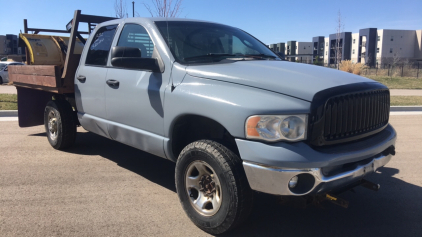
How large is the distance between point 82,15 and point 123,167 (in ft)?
8.62

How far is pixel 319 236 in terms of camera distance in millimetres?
3287

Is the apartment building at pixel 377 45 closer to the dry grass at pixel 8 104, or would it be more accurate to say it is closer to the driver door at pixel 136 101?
the dry grass at pixel 8 104

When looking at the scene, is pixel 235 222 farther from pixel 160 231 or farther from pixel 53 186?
pixel 53 186

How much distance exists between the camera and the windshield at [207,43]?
392cm

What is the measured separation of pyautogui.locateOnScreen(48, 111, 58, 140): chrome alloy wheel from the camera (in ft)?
20.2

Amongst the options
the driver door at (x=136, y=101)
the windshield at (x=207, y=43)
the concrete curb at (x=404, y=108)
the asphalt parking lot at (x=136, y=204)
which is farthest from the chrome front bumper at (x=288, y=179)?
the concrete curb at (x=404, y=108)

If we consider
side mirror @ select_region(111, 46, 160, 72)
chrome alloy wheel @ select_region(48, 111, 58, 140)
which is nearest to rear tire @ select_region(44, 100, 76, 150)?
chrome alloy wheel @ select_region(48, 111, 58, 140)

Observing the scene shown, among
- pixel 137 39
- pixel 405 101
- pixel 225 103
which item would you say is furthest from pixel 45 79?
pixel 405 101

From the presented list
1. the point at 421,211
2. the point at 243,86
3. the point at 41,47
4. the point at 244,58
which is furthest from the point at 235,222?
the point at 41,47

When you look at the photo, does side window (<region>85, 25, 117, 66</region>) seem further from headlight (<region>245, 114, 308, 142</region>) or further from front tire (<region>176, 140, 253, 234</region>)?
headlight (<region>245, 114, 308, 142</region>)

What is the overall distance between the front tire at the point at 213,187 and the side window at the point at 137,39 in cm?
144

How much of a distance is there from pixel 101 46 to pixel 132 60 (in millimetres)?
1608

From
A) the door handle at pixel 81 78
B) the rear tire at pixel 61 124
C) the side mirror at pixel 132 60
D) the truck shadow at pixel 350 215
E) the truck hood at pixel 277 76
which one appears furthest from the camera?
the rear tire at pixel 61 124

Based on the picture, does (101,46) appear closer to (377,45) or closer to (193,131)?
(193,131)
